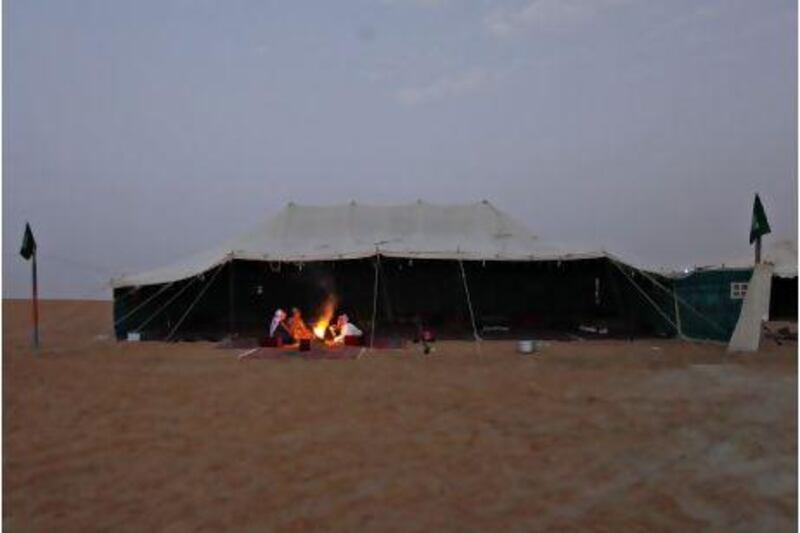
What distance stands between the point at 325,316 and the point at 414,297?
1645 mm

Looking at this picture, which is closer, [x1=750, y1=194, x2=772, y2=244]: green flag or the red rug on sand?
the red rug on sand

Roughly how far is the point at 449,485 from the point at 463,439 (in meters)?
0.95

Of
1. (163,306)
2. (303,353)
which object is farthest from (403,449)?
(163,306)

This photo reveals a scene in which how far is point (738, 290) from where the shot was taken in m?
10.4

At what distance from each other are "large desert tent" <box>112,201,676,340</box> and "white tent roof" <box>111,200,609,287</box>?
2.4 inches

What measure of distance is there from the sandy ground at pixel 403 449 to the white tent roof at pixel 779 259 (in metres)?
9.52

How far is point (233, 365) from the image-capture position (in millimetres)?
8242

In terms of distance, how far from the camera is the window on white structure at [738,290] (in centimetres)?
1036

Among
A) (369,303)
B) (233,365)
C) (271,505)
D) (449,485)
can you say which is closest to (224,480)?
(271,505)

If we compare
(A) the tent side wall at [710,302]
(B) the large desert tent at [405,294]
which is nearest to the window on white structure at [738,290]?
(A) the tent side wall at [710,302]

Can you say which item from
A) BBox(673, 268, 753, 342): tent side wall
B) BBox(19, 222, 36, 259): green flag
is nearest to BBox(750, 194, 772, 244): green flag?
BBox(673, 268, 753, 342): tent side wall

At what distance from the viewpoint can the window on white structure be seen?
10.4 m

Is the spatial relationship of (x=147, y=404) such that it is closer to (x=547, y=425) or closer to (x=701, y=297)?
(x=547, y=425)

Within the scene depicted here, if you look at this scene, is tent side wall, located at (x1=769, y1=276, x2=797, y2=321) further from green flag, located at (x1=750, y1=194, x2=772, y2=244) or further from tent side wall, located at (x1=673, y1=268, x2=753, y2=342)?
green flag, located at (x1=750, y1=194, x2=772, y2=244)
